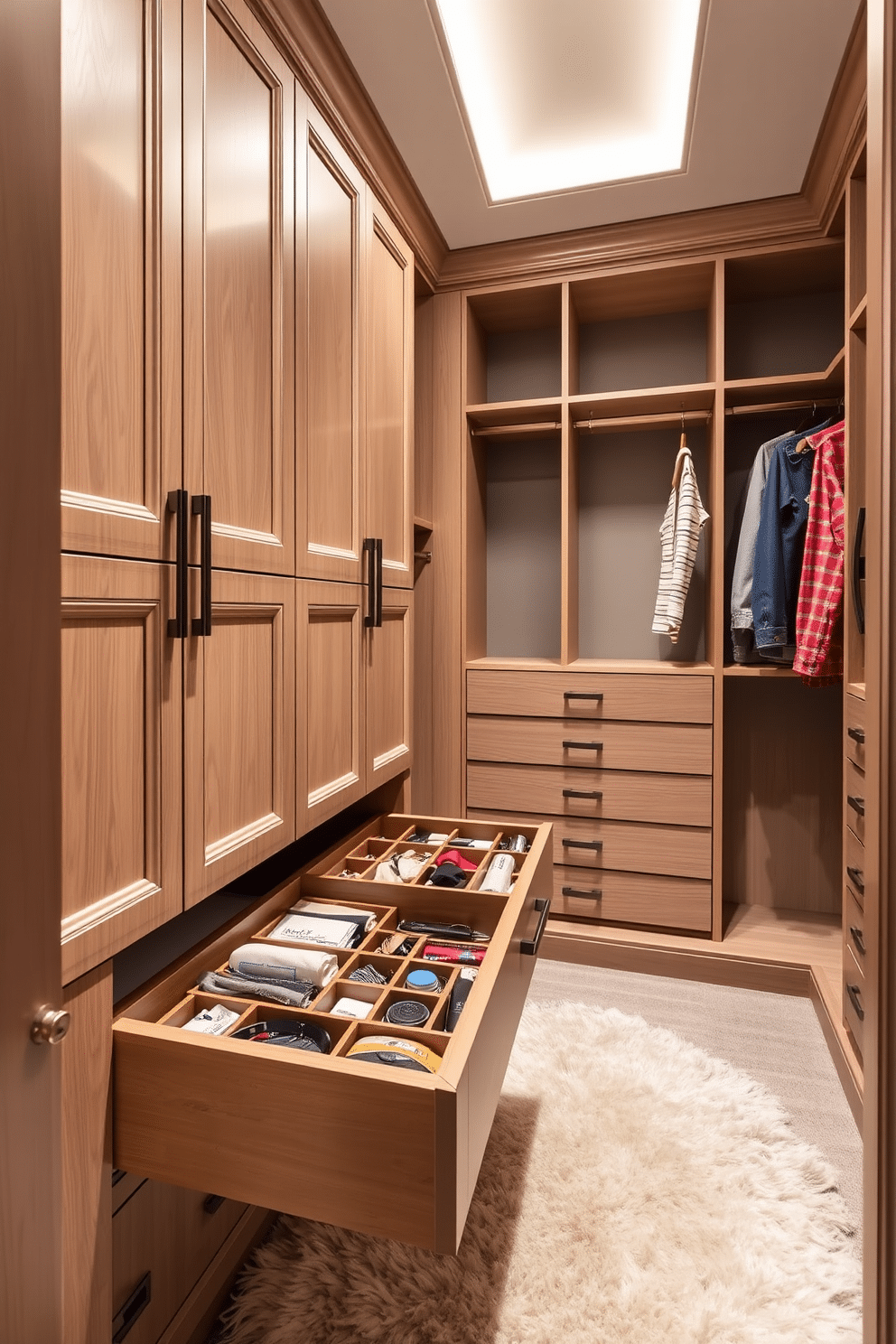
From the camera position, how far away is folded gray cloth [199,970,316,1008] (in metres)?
1.08

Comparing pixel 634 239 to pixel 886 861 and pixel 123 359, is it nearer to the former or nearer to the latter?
pixel 123 359

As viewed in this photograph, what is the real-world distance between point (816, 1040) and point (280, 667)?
6.14 feet

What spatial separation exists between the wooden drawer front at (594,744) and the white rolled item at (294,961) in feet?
5.10

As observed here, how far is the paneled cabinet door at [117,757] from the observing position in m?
0.85

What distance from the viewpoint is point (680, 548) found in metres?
2.53

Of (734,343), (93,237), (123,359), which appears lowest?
(123,359)

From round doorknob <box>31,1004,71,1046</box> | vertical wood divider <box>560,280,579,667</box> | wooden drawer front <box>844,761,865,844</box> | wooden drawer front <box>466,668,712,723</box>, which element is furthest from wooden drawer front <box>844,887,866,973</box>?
round doorknob <box>31,1004,71,1046</box>

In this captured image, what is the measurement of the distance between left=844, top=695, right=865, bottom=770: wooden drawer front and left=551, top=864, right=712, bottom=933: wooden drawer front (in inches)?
29.1

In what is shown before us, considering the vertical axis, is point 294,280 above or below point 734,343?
below

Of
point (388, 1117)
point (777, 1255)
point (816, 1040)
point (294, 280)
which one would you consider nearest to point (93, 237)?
point (294, 280)

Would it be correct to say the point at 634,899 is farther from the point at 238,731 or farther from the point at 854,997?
the point at 238,731

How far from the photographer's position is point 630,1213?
146 cm

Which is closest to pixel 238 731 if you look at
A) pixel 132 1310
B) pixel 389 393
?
pixel 132 1310

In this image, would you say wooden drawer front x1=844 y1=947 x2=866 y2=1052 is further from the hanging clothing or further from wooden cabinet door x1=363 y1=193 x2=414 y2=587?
wooden cabinet door x1=363 y1=193 x2=414 y2=587
